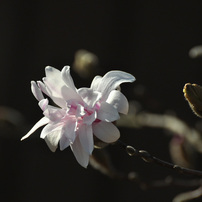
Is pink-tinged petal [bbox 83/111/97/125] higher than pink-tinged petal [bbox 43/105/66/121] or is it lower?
lower

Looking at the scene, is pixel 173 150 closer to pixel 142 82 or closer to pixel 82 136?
pixel 82 136

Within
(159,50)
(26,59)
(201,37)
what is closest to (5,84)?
(26,59)

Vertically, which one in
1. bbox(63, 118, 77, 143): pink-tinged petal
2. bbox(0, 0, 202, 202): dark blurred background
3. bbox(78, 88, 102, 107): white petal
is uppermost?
bbox(78, 88, 102, 107): white petal

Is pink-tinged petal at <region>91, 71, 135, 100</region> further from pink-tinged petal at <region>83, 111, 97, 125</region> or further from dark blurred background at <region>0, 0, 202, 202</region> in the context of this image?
dark blurred background at <region>0, 0, 202, 202</region>

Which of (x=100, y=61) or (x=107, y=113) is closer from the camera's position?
(x=107, y=113)

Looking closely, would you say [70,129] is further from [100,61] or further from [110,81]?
[100,61]

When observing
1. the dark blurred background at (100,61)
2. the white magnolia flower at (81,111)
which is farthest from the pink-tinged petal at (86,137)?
the dark blurred background at (100,61)

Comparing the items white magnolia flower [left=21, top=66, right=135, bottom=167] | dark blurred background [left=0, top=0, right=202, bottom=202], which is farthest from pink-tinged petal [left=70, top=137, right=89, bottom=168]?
dark blurred background [left=0, top=0, right=202, bottom=202]

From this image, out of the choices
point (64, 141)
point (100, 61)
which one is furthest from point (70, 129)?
point (100, 61)
